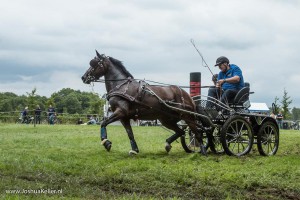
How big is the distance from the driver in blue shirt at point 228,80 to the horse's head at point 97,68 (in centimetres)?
280

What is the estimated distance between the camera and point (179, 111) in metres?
12.1

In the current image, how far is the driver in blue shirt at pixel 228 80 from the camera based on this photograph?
12.2 m

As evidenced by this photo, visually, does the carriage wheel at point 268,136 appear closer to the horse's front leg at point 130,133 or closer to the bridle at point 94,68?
the horse's front leg at point 130,133

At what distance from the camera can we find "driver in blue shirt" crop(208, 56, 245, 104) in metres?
12.2

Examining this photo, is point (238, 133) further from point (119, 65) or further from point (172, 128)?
point (119, 65)

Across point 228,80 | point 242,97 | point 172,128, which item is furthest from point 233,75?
point 172,128

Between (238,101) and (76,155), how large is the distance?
409cm

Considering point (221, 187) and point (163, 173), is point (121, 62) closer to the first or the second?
point (163, 173)

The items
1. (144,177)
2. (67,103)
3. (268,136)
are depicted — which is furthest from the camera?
(67,103)

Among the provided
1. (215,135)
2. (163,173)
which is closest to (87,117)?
(215,135)

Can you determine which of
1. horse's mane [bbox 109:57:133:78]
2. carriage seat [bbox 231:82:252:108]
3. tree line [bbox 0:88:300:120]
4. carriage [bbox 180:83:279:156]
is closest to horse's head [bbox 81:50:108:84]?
horse's mane [bbox 109:57:133:78]

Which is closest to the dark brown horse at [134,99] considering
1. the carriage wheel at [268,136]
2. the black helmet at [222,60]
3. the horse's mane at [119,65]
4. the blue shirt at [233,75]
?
the horse's mane at [119,65]

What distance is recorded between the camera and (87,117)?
155 feet

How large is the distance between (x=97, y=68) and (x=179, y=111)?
2.24 meters
